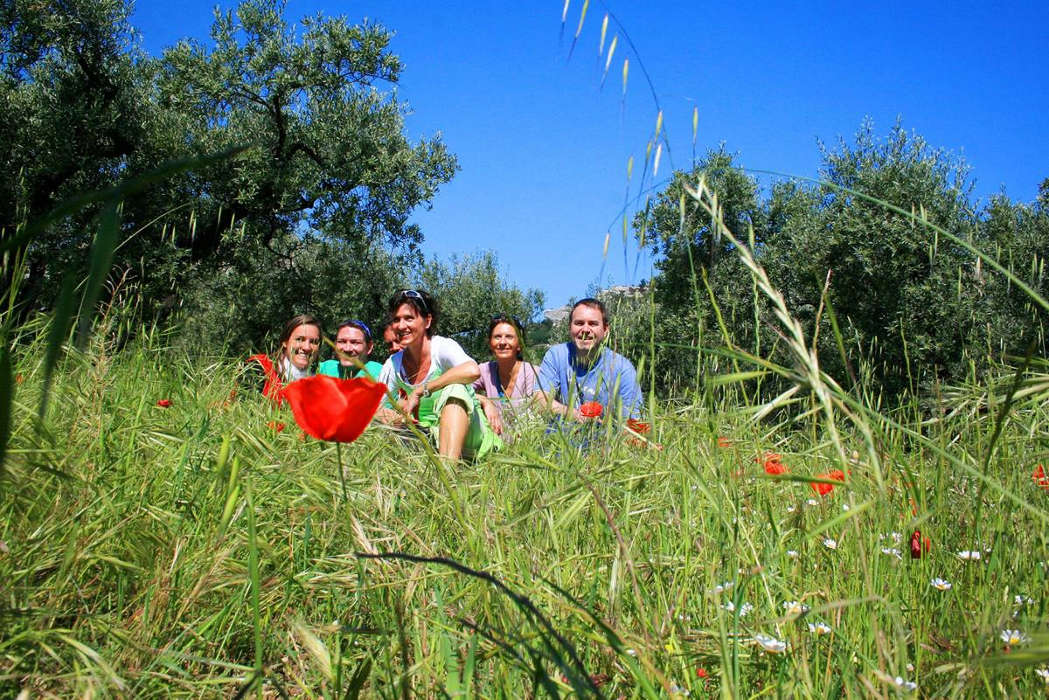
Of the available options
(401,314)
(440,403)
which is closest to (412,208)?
(401,314)

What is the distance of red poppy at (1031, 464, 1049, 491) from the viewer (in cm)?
145

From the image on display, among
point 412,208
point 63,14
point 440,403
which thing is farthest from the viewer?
point 412,208

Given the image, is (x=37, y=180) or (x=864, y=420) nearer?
(x=864, y=420)

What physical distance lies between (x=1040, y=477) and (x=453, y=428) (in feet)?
7.66

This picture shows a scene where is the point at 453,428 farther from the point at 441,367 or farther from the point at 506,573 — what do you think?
the point at 506,573

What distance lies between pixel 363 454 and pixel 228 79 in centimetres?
1078

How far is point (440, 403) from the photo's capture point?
3.62 metres

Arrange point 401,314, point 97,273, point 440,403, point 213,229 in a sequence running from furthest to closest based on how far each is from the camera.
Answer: point 213,229 → point 401,314 → point 440,403 → point 97,273

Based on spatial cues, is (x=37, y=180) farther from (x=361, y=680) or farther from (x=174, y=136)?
(x=361, y=680)

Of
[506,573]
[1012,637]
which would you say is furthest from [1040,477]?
[506,573]

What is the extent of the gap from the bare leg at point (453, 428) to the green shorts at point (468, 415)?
0.05 metres

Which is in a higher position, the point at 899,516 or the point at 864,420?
the point at 864,420

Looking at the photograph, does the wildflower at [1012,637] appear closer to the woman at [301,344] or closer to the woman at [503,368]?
the woman at [301,344]

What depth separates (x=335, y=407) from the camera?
1031 millimetres
